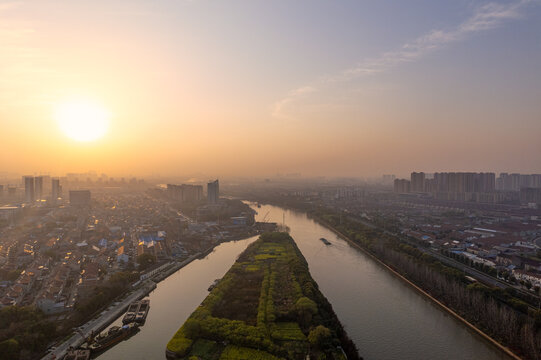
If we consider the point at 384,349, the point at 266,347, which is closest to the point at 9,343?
the point at 266,347

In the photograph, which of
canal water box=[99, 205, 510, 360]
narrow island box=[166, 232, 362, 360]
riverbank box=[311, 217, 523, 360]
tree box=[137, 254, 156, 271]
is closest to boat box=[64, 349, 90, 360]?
canal water box=[99, 205, 510, 360]

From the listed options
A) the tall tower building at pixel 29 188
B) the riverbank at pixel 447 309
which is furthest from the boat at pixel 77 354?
the tall tower building at pixel 29 188

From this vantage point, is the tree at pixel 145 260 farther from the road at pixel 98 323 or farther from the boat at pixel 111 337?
the boat at pixel 111 337

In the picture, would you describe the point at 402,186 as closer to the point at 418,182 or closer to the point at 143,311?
the point at 418,182

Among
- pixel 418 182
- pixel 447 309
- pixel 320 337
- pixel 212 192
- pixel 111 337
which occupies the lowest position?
pixel 111 337

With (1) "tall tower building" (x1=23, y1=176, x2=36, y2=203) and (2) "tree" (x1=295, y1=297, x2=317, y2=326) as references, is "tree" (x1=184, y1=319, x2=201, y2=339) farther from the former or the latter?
(1) "tall tower building" (x1=23, y1=176, x2=36, y2=203)

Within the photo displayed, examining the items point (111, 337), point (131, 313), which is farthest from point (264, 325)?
point (131, 313)
